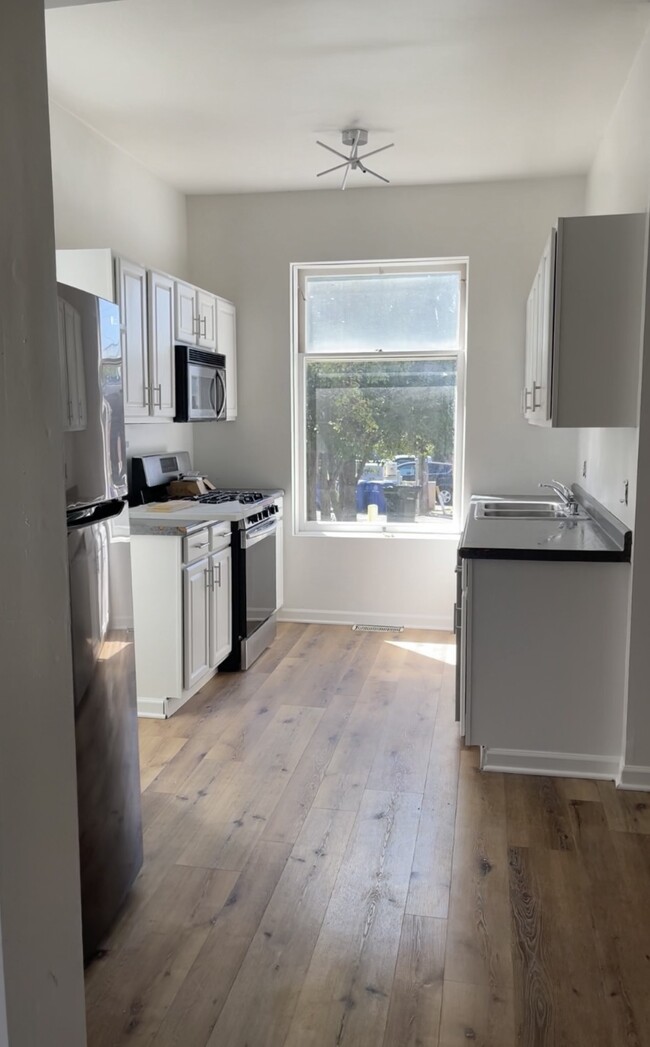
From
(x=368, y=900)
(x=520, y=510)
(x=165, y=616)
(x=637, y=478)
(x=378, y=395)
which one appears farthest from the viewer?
(x=378, y=395)

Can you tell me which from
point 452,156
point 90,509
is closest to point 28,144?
point 90,509

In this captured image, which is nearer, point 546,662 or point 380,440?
point 546,662

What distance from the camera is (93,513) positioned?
2.19 meters

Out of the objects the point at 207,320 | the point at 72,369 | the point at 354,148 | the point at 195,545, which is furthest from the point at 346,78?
the point at 72,369

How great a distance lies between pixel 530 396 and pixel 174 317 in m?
1.96

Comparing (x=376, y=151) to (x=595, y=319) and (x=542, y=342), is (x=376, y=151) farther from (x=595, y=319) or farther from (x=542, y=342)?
(x=595, y=319)

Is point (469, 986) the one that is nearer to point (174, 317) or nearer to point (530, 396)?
point (530, 396)

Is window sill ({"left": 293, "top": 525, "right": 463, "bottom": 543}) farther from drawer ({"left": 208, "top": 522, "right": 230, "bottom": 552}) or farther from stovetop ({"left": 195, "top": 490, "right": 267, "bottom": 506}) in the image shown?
drawer ({"left": 208, "top": 522, "right": 230, "bottom": 552})

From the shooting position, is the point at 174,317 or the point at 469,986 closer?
the point at 469,986

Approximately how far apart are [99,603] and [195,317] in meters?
3.04

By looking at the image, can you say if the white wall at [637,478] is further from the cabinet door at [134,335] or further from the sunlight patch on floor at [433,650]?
the cabinet door at [134,335]

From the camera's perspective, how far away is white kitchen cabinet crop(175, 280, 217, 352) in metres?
4.67

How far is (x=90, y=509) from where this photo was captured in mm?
2172

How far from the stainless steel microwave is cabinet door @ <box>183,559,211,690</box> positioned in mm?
1031
